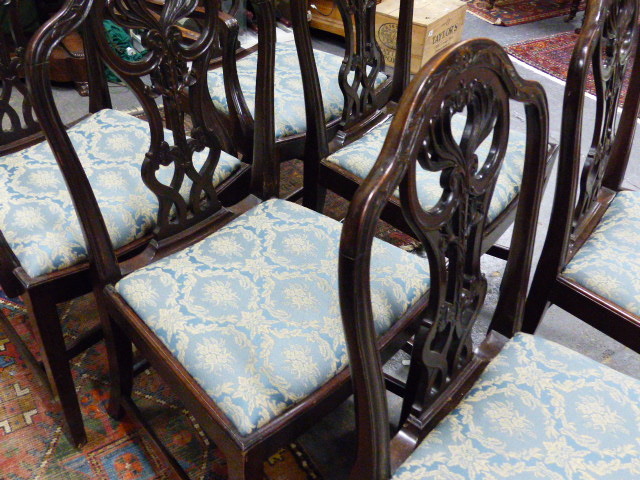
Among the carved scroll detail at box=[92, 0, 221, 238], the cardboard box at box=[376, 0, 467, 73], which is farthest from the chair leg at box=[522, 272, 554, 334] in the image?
the cardboard box at box=[376, 0, 467, 73]

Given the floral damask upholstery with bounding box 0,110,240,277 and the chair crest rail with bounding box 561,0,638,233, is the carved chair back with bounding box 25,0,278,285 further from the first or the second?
the chair crest rail with bounding box 561,0,638,233

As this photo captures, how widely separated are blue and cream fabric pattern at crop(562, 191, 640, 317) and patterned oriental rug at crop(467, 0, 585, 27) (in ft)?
8.72

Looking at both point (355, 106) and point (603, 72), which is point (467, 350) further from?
point (355, 106)

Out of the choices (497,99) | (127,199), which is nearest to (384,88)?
(127,199)

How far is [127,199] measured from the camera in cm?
112

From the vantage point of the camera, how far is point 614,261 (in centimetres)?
107

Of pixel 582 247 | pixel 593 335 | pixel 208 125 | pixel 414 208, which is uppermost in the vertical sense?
pixel 414 208

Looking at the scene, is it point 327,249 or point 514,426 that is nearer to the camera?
point 514,426

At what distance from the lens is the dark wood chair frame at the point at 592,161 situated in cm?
88

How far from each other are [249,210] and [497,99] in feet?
1.94

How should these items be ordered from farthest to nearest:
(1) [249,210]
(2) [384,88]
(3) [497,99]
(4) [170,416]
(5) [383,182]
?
(2) [384,88] < (4) [170,416] < (1) [249,210] < (3) [497,99] < (5) [383,182]

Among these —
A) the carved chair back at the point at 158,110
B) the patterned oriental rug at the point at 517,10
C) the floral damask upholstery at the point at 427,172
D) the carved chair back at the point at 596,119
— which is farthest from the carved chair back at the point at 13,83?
the patterned oriental rug at the point at 517,10

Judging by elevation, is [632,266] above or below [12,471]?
above

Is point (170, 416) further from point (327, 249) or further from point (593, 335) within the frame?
point (593, 335)
